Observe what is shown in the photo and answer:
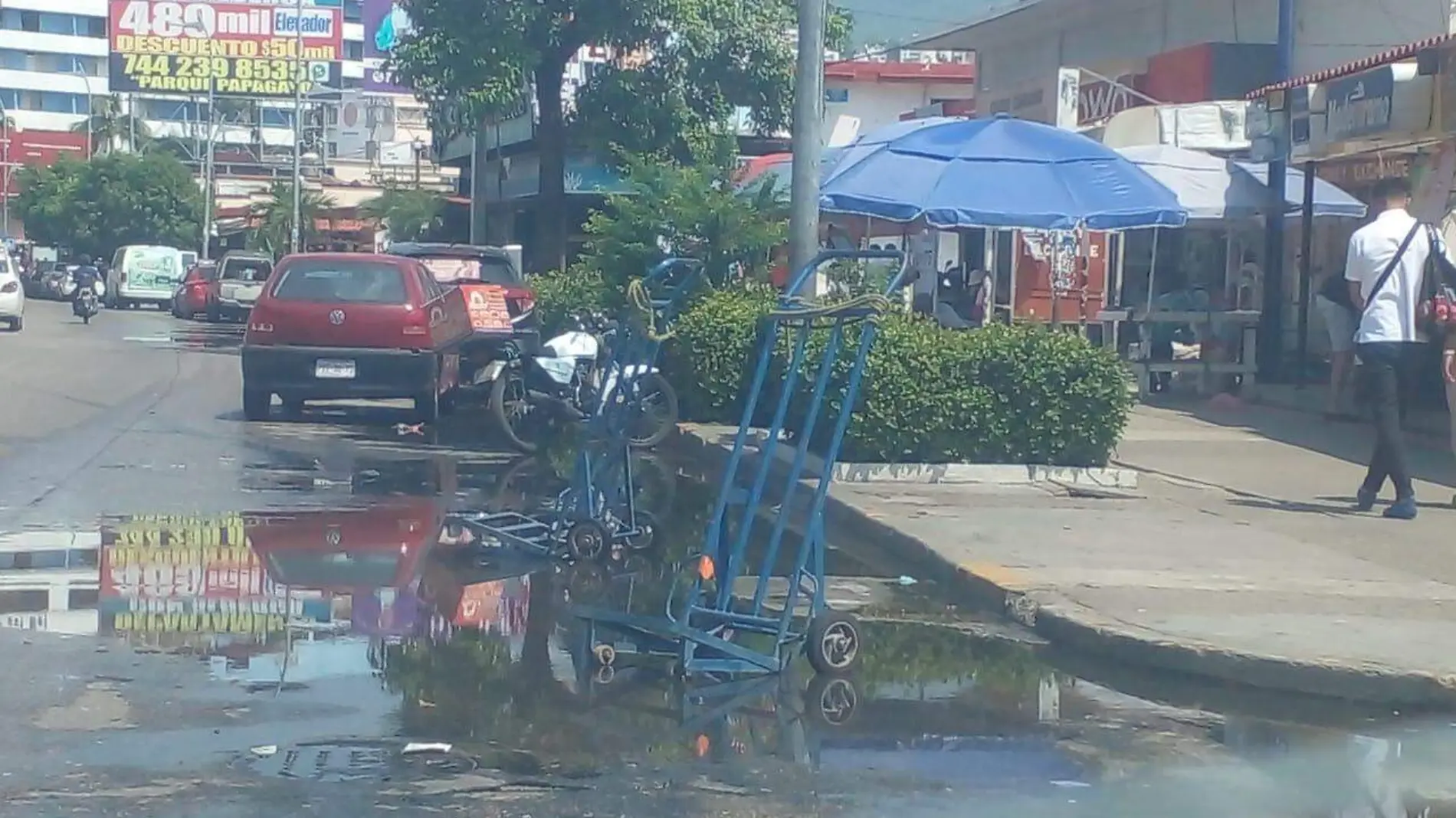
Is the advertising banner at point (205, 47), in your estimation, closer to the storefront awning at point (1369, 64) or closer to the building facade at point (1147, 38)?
the building facade at point (1147, 38)

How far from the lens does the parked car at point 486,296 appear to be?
1862 centimetres

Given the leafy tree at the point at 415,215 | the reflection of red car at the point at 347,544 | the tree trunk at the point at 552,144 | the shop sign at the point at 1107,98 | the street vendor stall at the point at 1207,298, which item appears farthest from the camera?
the leafy tree at the point at 415,215

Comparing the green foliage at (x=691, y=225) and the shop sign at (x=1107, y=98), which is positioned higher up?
the shop sign at (x=1107, y=98)

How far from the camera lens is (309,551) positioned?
10.2 meters

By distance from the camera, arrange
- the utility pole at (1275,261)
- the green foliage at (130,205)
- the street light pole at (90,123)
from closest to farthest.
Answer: the utility pole at (1275,261) → the green foliage at (130,205) → the street light pole at (90,123)

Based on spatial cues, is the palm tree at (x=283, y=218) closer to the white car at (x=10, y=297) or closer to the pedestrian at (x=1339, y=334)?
the white car at (x=10, y=297)

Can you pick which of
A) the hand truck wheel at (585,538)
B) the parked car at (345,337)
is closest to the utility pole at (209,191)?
the parked car at (345,337)

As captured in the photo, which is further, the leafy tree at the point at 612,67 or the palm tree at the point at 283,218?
the palm tree at the point at 283,218

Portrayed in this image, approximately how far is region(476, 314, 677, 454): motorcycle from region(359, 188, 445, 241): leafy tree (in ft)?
105

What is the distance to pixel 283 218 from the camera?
6438cm

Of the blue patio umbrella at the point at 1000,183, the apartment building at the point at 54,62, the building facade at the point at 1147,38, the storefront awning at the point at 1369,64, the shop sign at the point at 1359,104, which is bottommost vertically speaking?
the blue patio umbrella at the point at 1000,183

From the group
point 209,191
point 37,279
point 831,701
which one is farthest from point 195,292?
point 831,701

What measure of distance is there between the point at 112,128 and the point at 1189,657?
99529 millimetres

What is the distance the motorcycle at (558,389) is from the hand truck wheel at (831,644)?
5962 mm
